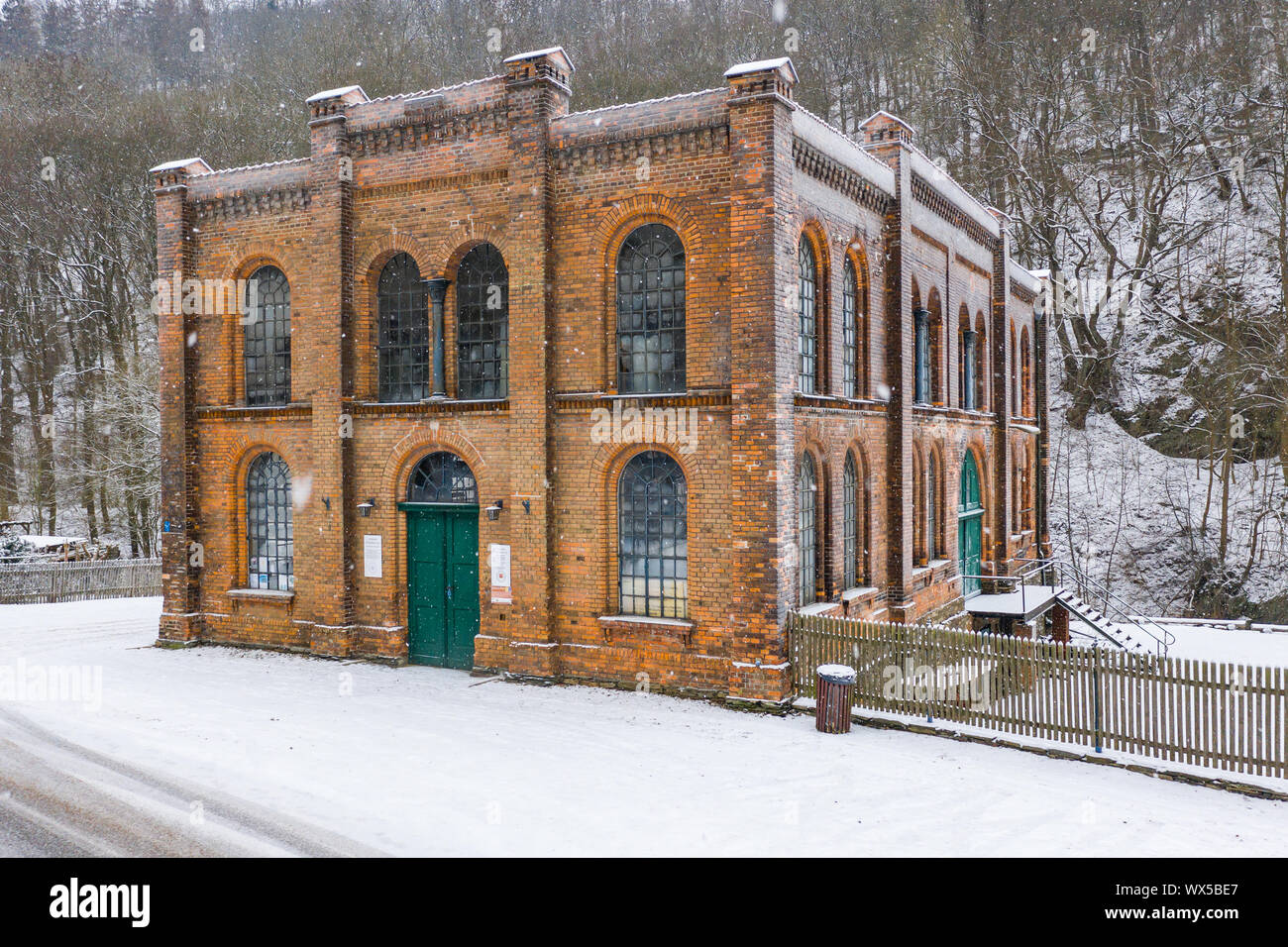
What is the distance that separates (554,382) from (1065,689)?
827 centimetres

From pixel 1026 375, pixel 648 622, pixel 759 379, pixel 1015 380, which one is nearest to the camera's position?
pixel 759 379

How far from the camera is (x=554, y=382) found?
14.0 metres

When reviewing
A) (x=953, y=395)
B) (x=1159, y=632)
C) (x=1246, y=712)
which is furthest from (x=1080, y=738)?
(x=1159, y=632)

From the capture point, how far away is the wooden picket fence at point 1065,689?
1023 centimetres

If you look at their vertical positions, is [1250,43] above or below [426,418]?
above

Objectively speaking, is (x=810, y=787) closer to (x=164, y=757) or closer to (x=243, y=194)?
(x=164, y=757)

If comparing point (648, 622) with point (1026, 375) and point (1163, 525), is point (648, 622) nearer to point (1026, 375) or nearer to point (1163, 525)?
point (1026, 375)

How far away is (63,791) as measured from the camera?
961cm

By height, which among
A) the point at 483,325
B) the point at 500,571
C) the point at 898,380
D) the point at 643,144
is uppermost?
the point at 643,144

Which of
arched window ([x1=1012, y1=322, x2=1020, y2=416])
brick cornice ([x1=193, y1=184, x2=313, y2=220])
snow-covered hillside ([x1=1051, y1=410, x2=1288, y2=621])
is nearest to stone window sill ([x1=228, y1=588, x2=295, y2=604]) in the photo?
brick cornice ([x1=193, y1=184, x2=313, y2=220])

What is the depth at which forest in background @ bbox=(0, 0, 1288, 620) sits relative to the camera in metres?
29.5

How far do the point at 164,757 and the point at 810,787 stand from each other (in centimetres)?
752

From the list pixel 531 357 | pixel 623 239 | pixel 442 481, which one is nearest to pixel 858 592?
pixel 531 357

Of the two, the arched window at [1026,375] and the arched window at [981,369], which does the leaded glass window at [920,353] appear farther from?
the arched window at [1026,375]
